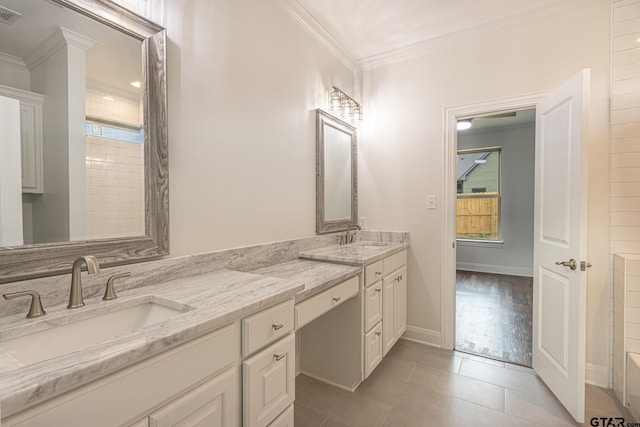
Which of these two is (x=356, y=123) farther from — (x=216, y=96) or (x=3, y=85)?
(x=3, y=85)

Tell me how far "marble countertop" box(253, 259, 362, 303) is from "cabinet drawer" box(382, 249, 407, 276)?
1.37 feet

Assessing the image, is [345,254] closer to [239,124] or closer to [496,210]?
[239,124]

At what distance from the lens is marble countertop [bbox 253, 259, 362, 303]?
1456 millimetres

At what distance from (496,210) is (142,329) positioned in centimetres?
573

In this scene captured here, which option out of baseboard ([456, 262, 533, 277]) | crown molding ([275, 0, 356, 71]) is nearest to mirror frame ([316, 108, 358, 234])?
Answer: crown molding ([275, 0, 356, 71])

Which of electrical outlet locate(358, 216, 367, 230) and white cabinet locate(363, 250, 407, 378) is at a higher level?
electrical outlet locate(358, 216, 367, 230)

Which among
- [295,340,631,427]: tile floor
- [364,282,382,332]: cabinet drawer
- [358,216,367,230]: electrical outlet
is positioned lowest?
[295,340,631,427]: tile floor

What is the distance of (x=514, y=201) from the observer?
16.5ft

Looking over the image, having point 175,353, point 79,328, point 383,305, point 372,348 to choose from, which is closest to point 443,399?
point 372,348

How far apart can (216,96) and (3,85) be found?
0.82 m

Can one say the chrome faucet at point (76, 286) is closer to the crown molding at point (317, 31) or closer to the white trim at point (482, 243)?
the crown molding at point (317, 31)

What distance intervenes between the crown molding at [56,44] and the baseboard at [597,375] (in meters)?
3.40

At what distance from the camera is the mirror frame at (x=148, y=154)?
3.55 feet

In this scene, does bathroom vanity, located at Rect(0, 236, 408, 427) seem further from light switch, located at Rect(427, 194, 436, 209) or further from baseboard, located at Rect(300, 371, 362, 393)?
light switch, located at Rect(427, 194, 436, 209)
